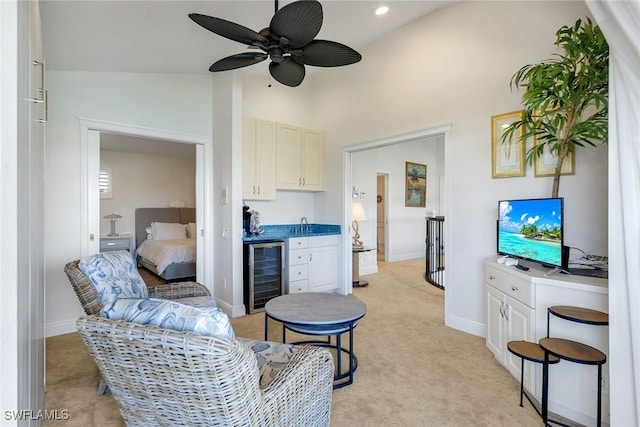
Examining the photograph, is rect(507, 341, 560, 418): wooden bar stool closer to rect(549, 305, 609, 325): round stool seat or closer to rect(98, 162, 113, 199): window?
rect(549, 305, 609, 325): round stool seat

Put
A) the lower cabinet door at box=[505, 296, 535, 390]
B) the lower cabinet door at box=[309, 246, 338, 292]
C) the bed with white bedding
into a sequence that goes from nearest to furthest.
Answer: the lower cabinet door at box=[505, 296, 535, 390] → the lower cabinet door at box=[309, 246, 338, 292] → the bed with white bedding

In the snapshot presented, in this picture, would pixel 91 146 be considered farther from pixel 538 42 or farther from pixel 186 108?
pixel 538 42

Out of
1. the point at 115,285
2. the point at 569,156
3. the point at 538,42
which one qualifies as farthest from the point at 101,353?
the point at 538,42

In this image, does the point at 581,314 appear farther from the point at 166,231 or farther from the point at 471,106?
the point at 166,231

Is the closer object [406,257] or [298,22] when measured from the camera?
[298,22]

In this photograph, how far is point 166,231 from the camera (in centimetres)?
621

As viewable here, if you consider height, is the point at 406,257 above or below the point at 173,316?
below

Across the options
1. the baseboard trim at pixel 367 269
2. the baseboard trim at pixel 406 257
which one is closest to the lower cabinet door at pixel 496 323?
the baseboard trim at pixel 367 269

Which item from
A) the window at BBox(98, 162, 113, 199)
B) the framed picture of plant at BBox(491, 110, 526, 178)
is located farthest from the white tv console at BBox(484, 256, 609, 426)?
the window at BBox(98, 162, 113, 199)

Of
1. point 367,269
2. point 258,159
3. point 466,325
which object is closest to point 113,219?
point 258,159

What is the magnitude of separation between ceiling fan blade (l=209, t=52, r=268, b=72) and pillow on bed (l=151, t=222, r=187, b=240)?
4.79 m

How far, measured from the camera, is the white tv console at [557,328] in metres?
1.72

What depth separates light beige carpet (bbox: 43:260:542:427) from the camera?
1845 mm

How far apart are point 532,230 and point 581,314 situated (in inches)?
29.3
